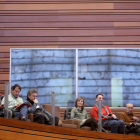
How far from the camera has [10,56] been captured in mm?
6875

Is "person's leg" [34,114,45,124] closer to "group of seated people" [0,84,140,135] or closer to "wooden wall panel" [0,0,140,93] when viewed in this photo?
"group of seated people" [0,84,140,135]

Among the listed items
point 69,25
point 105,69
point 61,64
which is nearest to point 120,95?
point 105,69

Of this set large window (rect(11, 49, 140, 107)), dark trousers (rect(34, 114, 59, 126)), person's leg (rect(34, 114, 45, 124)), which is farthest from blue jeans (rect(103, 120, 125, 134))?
large window (rect(11, 49, 140, 107))

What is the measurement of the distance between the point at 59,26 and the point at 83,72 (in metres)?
1.14

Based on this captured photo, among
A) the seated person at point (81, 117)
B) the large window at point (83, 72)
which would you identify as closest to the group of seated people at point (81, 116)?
the seated person at point (81, 117)

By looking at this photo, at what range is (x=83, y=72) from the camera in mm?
6891

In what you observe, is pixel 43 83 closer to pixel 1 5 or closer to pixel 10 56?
pixel 10 56

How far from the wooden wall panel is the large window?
0.55 ft

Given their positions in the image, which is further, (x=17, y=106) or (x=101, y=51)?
(x=101, y=51)

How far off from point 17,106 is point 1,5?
126 inches

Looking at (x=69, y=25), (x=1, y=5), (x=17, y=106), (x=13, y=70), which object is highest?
(x=1, y=5)

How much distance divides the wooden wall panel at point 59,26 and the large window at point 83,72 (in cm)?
17

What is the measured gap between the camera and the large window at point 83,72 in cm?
682

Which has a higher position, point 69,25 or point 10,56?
point 69,25
